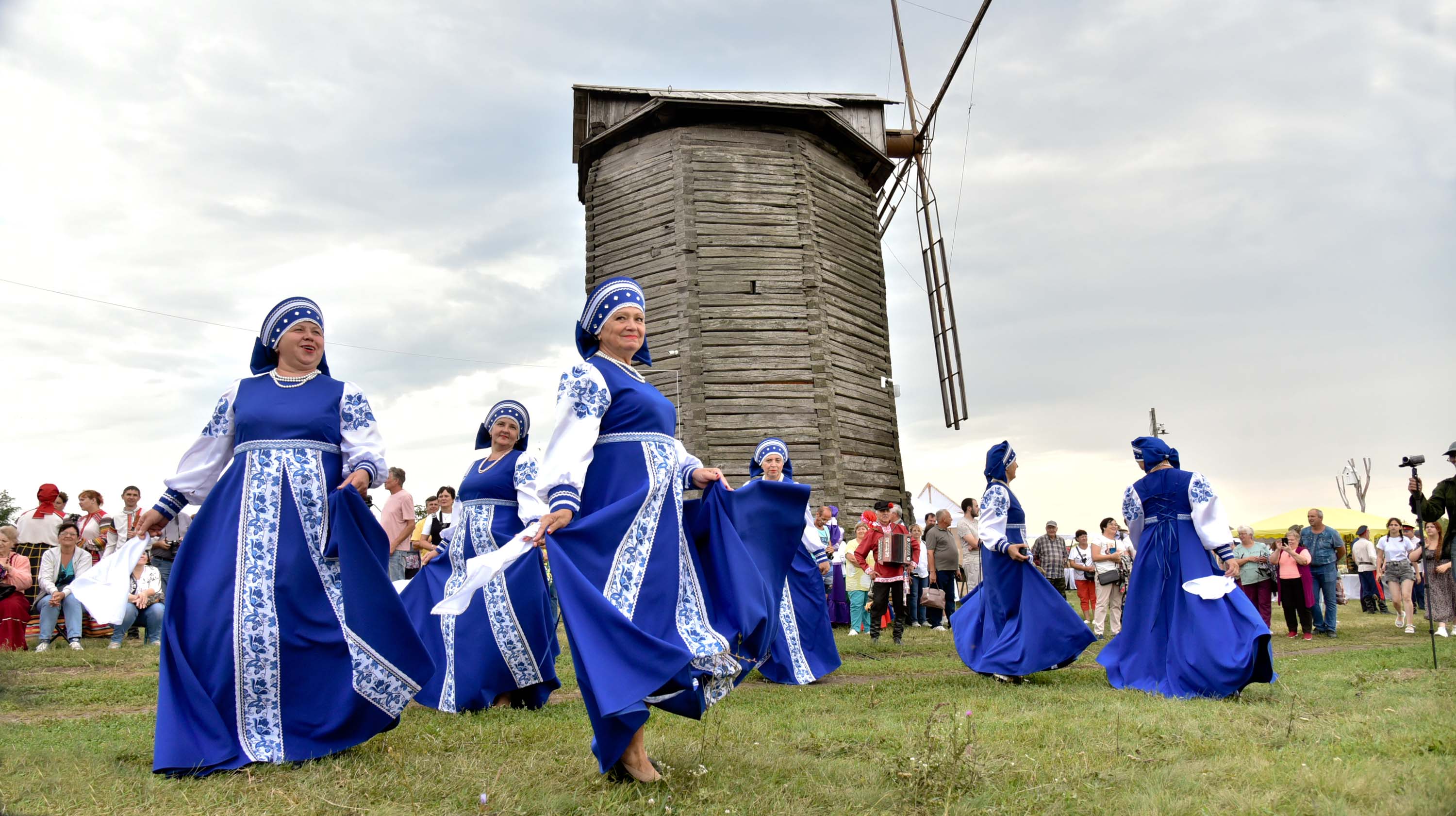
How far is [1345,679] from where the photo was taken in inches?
260

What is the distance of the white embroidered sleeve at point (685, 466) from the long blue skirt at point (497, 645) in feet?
7.13

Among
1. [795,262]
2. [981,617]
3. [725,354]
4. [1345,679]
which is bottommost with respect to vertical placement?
[1345,679]

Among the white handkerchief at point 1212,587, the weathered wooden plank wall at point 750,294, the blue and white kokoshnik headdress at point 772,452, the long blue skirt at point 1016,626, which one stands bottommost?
the long blue skirt at point 1016,626

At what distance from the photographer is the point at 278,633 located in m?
4.04

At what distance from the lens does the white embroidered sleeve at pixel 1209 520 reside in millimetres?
6301

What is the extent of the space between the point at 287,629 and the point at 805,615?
4.37 meters

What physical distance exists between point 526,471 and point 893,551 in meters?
5.27

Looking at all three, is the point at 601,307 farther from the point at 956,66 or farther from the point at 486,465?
the point at 956,66

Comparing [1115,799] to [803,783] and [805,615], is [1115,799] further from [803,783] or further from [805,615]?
[805,615]

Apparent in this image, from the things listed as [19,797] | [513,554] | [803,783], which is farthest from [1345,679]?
[19,797]

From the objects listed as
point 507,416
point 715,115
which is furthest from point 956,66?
point 507,416

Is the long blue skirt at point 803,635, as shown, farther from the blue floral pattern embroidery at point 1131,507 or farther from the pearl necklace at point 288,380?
the pearl necklace at point 288,380

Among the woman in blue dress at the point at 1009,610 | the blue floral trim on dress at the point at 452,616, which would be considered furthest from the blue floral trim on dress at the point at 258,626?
the woman in blue dress at the point at 1009,610

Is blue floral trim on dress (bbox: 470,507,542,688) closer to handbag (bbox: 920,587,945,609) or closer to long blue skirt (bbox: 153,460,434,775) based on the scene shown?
long blue skirt (bbox: 153,460,434,775)
